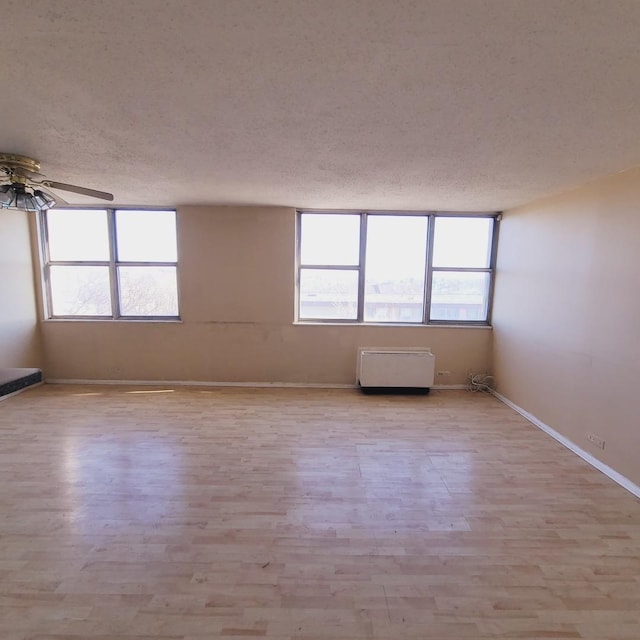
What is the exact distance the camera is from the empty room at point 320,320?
1.27 m

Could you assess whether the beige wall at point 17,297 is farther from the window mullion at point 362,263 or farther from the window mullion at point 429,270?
the window mullion at point 429,270

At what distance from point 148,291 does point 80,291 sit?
37.1 inches

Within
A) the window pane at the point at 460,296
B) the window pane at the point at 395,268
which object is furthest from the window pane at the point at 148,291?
the window pane at the point at 460,296

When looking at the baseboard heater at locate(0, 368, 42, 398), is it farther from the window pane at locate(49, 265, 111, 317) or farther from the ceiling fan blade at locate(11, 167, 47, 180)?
the window pane at locate(49, 265, 111, 317)

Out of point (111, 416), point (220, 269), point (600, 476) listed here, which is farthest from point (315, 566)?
point (220, 269)

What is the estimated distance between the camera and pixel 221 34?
113 cm

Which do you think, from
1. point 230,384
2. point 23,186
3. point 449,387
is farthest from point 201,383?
point 449,387

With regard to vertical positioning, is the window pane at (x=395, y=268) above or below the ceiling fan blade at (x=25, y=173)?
below

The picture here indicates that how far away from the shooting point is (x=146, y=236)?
4250 millimetres

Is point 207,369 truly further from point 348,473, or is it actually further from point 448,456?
point 448,456

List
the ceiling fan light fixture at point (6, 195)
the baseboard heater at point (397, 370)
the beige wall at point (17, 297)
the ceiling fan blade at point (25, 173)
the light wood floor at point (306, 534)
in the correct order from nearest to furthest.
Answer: the light wood floor at point (306, 534) → the ceiling fan light fixture at point (6, 195) → the ceiling fan blade at point (25, 173) → the beige wall at point (17, 297) → the baseboard heater at point (397, 370)

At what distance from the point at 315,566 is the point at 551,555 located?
1.30 meters

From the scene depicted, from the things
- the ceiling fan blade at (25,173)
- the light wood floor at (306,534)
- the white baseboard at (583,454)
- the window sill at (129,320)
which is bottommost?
the light wood floor at (306,534)

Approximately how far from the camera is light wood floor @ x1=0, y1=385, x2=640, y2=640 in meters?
1.38
